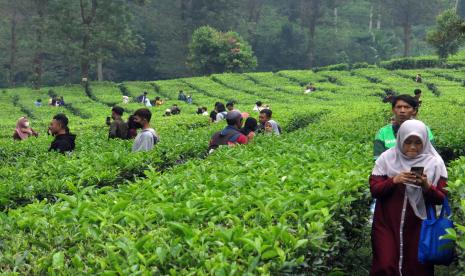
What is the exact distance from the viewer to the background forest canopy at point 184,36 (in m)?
44.2

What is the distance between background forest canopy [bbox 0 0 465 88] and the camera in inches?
1740

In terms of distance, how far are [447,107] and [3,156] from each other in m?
14.1

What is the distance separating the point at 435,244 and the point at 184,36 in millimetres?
57244

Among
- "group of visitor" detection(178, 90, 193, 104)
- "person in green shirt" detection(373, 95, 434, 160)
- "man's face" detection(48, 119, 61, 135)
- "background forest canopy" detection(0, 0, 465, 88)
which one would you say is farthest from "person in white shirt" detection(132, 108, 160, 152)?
"background forest canopy" detection(0, 0, 465, 88)

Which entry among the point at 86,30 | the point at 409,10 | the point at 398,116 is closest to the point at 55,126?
the point at 398,116

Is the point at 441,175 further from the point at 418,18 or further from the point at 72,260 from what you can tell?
the point at 418,18

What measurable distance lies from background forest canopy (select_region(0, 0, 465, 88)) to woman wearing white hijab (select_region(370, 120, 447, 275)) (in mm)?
38603

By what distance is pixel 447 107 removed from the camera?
20.9m

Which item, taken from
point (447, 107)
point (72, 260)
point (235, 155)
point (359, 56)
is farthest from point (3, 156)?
point (359, 56)

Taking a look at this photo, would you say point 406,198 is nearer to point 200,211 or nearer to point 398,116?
point 200,211

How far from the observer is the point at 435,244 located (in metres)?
4.96

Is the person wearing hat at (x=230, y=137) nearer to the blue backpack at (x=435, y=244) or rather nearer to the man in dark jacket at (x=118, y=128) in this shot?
the man in dark jacket at (x=118, y=128)

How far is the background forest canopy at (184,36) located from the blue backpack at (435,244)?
3897cm

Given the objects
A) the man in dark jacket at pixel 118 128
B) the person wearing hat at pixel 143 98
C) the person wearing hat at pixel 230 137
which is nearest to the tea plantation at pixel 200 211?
the person wearing hat at pixel 230 137
